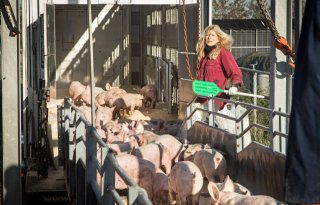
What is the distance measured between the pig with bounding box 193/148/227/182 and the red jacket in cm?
147

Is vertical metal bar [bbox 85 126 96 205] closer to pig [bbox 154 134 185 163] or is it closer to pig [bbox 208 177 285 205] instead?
pig [bbox 208 177 285 205]

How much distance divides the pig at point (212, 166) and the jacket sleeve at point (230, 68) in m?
1.42

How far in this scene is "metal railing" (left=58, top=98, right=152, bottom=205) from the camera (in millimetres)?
3864

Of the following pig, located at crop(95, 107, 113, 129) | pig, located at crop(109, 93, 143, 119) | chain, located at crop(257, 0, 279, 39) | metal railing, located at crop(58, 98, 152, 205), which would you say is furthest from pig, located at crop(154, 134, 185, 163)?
pig, located at crop(109, 93, 143, 119)

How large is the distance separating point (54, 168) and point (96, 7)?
1414 centimetres

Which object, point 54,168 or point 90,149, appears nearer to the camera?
point 90,149

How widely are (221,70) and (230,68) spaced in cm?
19

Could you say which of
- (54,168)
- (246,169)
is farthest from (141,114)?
(246,169)

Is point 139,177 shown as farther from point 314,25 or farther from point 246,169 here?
point 314,25

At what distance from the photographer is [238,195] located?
19.7 feet

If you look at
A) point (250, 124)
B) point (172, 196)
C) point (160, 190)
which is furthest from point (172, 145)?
point (172, 196)

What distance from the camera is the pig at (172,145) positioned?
9.12 metres

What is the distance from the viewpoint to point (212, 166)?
809 centimetres

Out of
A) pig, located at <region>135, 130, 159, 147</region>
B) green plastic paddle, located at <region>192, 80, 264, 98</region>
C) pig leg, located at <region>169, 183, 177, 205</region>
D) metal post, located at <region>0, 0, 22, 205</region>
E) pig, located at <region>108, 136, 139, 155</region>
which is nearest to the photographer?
metal post, located at <region>0, 0, 22, 205</region>
